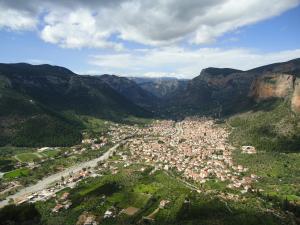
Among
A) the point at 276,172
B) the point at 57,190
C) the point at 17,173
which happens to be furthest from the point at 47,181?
the point at 276,172

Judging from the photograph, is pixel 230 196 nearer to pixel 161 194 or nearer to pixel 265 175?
pixel 161 194

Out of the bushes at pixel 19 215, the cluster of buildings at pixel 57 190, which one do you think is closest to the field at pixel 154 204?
the cluster of buildings at pixel 57 190

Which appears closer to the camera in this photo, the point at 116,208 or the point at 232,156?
the point at 116,208

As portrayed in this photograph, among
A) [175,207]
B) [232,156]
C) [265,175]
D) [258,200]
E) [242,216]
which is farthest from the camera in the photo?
[232,156]

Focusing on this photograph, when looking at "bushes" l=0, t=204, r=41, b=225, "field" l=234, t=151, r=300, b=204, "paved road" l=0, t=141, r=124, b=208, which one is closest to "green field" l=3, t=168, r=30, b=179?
"paved road" l=0, t=141, r=124, b=208

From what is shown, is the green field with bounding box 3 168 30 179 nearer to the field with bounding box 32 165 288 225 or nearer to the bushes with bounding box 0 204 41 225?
the field with bounding box 32 165 288 225

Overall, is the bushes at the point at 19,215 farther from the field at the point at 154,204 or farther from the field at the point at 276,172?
the field at the point at 276,172

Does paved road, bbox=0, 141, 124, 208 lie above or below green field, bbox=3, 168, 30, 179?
below

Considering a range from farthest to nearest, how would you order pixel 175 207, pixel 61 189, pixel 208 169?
pixel 208 169 → pixel 61 189 → pixel 175 207

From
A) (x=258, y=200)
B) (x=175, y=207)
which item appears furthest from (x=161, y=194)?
(x=258, y=200)

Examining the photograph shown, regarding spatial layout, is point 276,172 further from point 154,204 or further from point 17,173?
point 17,173
